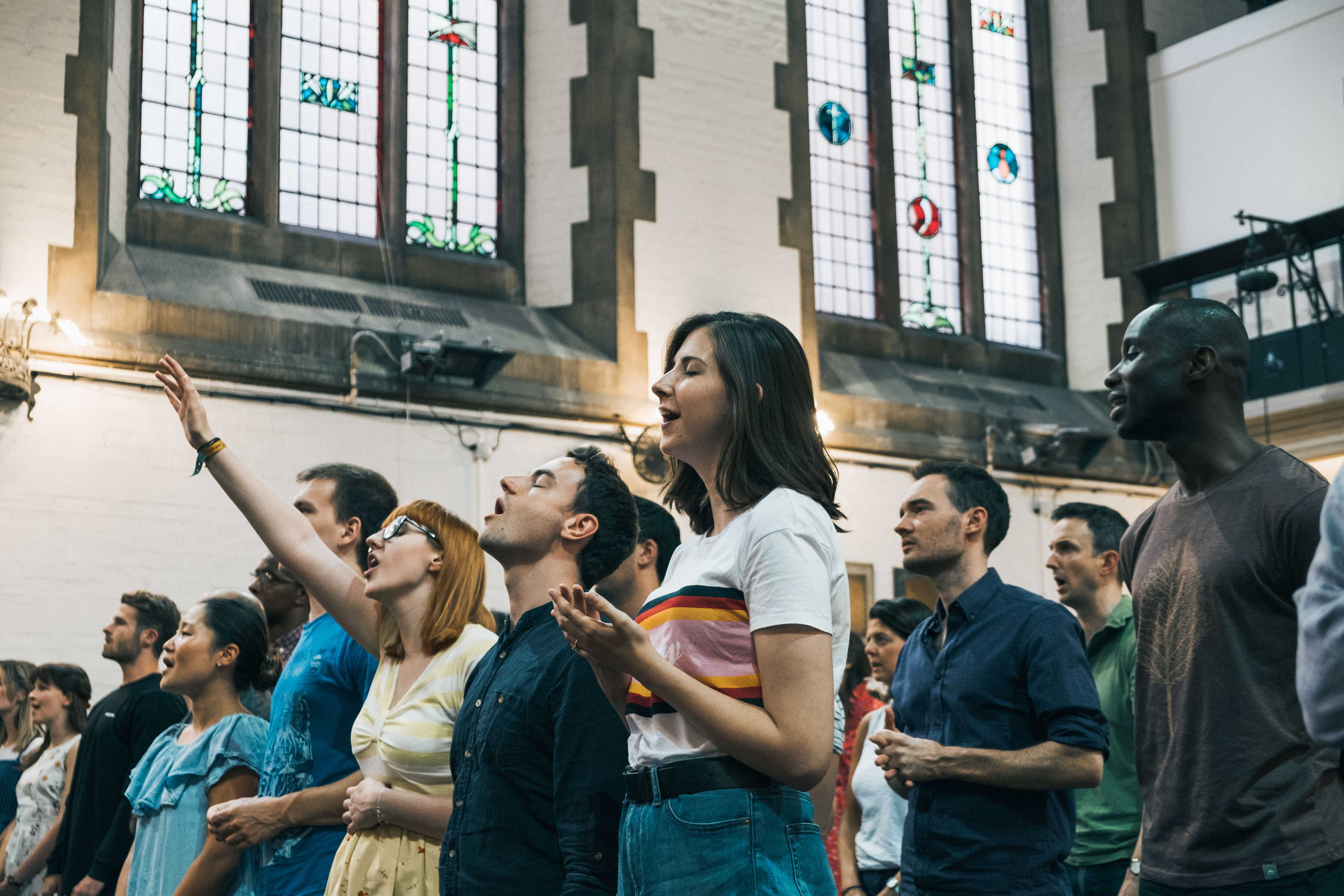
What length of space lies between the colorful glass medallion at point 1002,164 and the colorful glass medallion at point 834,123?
1478mm

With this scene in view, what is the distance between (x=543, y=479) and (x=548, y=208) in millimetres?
7514

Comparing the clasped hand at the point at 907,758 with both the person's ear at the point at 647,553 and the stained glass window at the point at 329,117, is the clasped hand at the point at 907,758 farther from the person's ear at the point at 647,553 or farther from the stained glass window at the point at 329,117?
the stained glass window at the point at 329,117

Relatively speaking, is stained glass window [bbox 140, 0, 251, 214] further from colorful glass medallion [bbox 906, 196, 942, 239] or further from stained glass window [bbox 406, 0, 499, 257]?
colorful glass medallion [bbox 906, 196, 942, 239]

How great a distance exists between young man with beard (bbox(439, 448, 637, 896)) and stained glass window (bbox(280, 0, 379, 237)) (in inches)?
281

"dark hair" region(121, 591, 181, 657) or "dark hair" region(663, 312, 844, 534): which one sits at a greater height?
"dark hair" region(663, 312, 844, 534)

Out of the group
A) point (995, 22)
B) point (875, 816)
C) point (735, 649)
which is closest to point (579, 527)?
point (735, 649)

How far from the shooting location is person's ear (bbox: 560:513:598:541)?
278 centimetres

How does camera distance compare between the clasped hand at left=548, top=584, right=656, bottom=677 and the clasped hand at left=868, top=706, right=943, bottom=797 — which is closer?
the clasped hand at left=548, top=584, right=656, bottom=677

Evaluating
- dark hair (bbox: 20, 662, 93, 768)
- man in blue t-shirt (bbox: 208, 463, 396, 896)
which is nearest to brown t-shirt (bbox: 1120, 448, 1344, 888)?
man in blue t-shirt (bbox: 208, 463, 396, 896)

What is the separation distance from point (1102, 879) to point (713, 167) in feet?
23.9

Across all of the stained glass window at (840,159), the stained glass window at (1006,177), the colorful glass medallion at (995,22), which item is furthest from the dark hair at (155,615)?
the colorful glass medallion at (995,22)

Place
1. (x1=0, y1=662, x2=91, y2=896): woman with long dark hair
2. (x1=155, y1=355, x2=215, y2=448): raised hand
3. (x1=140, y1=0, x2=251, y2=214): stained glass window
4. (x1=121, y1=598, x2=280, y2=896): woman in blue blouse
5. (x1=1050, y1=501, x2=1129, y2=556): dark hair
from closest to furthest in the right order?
(x1=155, y1=355, x2=215, y2=448): raised hand < (x1=121, y1=598, x2=280, y2=896): woman in blue blouse < (x1=1050, y1=501, x2=1129, y2=556): dark hair < (x1=0, y1=662, x2=91, y2=896): woman with long dark hair < (x1=140, y1=0, x2=251, y2=214): stained glass window

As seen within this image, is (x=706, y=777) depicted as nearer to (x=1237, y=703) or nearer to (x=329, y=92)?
(x=1237, y=703)

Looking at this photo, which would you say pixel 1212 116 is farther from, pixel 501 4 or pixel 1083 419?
pixel 501 4
